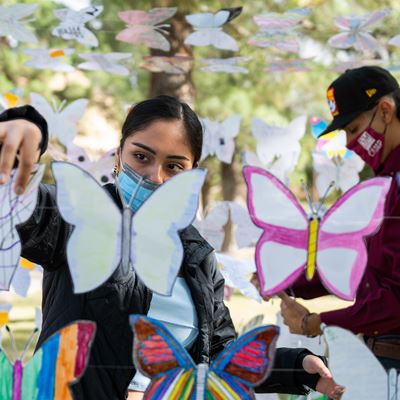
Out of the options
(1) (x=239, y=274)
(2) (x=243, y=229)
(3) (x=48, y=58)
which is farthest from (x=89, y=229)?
(3) (x=48, y=58)

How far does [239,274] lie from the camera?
266cm

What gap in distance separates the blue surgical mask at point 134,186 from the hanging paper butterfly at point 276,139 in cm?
221

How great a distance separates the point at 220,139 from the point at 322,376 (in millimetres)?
2520

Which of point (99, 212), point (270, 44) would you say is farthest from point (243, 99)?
point (99, 212)

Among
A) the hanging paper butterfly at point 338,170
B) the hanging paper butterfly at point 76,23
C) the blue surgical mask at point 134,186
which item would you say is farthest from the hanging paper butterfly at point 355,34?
the blue surgical mask at point 134,186

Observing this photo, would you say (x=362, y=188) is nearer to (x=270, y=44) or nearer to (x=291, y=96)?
(x=270, y=44)

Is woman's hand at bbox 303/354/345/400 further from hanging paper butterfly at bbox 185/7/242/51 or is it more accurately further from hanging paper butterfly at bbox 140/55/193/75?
hanging paper butterfly at bbox 140/55/193/75

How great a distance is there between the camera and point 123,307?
1.56 metres

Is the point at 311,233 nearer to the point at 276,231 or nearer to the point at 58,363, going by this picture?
the point at 276,231

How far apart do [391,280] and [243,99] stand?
974cm

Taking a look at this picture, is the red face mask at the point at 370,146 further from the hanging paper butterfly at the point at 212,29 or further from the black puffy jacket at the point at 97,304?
the hanging paper butterfly at the point at 212,29

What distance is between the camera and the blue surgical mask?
159 cm

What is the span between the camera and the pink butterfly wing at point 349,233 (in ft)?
4.42

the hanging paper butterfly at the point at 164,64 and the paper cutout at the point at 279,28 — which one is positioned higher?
the paper cutout at the point at 279,28
